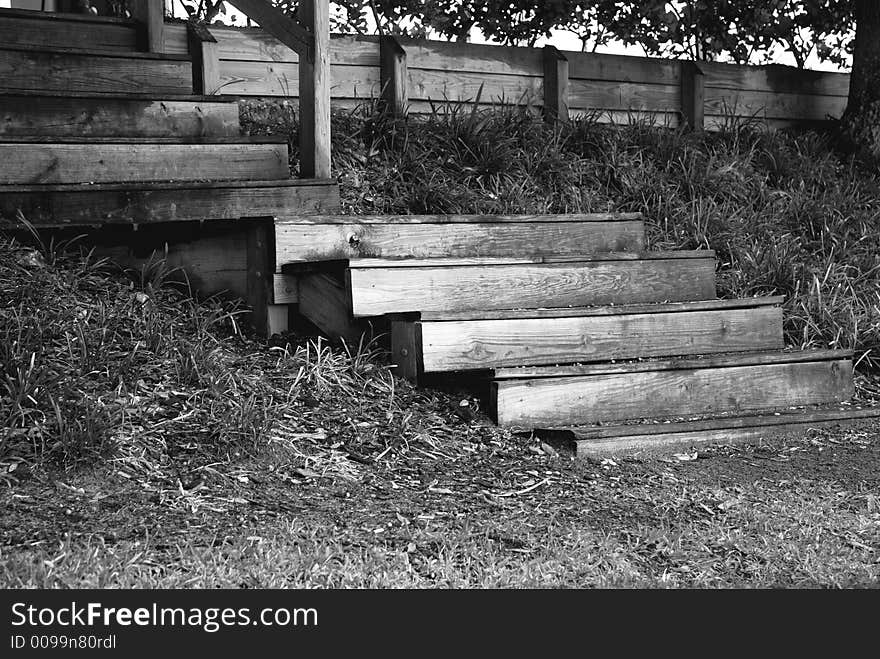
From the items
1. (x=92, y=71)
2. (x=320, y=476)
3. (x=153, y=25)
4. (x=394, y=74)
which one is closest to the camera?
(x=320, y=476)

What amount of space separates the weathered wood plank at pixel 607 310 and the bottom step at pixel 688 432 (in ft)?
1.81

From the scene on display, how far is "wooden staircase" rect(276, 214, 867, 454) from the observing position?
13.6 ft

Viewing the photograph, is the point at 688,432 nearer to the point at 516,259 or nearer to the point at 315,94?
the point at 516,259

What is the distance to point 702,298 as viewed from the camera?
516cm

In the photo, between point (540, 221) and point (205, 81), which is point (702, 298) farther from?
point (205, 81)

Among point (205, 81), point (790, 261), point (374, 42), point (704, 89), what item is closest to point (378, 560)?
point (790, 261)

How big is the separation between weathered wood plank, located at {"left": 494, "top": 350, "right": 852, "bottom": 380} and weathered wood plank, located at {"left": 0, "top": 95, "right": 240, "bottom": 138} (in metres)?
2.41

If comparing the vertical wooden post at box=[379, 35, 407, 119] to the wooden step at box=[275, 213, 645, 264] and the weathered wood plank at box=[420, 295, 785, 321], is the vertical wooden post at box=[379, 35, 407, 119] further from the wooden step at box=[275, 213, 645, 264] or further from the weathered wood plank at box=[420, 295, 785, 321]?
the weathered wood plank at box=[420, 295, 785, 321]

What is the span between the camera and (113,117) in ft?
17.2

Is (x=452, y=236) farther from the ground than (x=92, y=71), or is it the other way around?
(x=92, y=71)

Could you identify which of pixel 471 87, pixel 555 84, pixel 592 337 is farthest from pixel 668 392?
pixel 555 84

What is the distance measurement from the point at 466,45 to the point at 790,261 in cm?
281

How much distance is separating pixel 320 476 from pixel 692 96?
18.8ft

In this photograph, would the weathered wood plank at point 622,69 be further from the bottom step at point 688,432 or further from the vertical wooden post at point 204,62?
the bottom step at point 688,432
